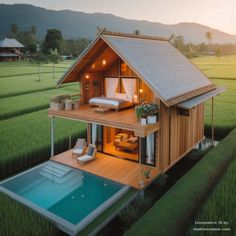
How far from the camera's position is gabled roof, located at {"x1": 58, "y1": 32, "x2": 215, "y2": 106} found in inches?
379

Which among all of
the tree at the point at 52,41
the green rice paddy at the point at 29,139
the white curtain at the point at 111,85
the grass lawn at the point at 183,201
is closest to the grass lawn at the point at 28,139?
the green rice paddy at the point at 29,139

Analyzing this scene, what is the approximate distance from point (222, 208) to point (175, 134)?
431 centimetres

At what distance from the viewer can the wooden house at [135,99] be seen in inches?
390

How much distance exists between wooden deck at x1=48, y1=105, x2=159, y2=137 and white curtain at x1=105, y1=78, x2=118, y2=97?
113cm

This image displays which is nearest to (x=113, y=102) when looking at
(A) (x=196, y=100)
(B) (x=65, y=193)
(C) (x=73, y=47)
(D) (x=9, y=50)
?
(A) (x=196, y=100)

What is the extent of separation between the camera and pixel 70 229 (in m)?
7.39

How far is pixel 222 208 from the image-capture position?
7383 mm

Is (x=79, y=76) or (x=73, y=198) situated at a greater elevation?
(x=79, y=76)

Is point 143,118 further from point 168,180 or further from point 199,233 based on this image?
point 199,233

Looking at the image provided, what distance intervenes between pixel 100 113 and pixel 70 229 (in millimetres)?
4897

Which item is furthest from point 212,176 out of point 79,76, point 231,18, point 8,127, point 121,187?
point 231,18

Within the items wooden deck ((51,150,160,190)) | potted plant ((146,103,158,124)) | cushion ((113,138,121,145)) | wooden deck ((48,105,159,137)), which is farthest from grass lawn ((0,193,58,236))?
cushion ((113,138,121,145))

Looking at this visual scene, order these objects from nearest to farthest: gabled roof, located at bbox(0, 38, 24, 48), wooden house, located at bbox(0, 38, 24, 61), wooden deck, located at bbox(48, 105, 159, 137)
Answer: wooden deck, located at bbox(48, 105, 159, 137) < gabled roof, located at bbox(0, 38, 24, 48) < wooden house, located at bbox(0, 38, 24, 61)

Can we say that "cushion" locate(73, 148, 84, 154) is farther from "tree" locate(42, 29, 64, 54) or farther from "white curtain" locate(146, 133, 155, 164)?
"tree" locate(42, 29, 64, 54)
